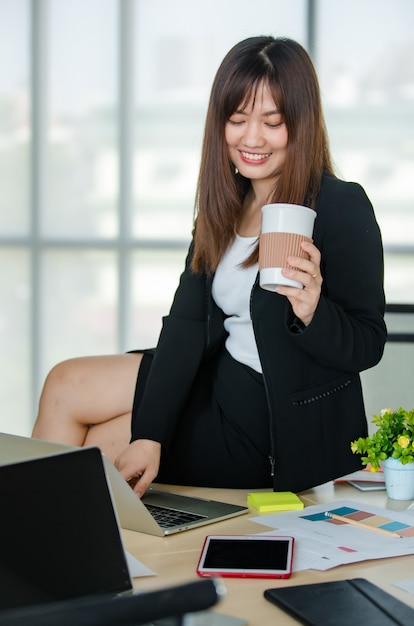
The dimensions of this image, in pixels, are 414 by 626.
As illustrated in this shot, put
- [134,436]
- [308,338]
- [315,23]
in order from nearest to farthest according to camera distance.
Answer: [308,338], [134,436], [315,23]

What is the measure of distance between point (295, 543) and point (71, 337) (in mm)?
2706

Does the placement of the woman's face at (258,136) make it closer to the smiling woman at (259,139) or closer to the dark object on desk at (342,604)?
the smiling woman at (259,139)

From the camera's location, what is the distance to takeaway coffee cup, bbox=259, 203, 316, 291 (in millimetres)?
1278

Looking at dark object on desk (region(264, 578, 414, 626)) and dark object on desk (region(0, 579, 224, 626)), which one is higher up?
dark object on desk (region(0, 579, 224, 626))

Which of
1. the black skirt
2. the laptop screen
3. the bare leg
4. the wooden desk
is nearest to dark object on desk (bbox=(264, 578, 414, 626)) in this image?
the wooden desk

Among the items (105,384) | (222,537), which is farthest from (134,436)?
(222,537)

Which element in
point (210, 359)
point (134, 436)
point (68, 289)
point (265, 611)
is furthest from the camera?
point (68, 289)

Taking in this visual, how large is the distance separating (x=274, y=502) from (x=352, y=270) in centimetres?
48

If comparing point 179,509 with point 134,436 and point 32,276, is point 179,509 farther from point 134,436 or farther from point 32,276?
point 32,276

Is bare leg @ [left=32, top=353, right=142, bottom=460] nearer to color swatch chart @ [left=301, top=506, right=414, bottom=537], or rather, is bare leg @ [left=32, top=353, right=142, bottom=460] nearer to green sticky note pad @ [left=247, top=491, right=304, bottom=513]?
green sticky note pad @ [left=247, top=491, right=304, bottom=513]

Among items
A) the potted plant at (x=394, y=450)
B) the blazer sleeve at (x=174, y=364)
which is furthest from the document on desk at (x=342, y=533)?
the blazer sleeve at (x=174, y=364)

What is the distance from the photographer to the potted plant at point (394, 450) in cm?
141

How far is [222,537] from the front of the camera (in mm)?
1095

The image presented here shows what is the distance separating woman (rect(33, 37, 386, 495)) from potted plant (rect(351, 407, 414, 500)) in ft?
0.43
